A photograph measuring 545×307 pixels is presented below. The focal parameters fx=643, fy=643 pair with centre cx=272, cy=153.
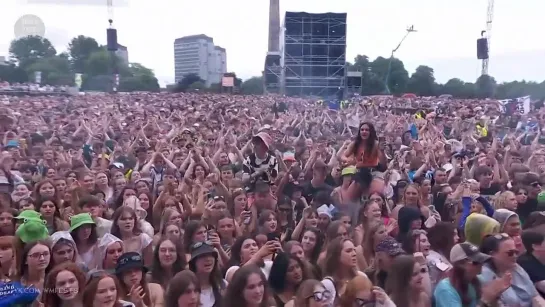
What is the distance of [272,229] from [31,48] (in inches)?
2943

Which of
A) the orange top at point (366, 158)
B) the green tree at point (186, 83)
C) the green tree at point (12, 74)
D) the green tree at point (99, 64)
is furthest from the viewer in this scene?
the green tree at point (99, 64)

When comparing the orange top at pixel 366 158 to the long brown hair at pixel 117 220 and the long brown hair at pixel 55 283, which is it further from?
the long brown hair at pixel 55 283

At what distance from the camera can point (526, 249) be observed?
14.0 feet

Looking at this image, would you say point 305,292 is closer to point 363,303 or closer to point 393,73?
point 363,303

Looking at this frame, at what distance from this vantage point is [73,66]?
235 ft

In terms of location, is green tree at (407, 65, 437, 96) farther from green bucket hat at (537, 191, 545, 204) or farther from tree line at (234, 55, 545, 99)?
green bucket hat at (537, 191, 545, 204)

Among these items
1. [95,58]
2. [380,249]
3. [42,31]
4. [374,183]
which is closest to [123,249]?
[380,249]

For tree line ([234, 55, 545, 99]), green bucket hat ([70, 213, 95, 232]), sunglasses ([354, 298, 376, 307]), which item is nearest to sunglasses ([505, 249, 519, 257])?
sunglasses ([354, 298, 376, 307])

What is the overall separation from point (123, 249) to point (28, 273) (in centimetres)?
73

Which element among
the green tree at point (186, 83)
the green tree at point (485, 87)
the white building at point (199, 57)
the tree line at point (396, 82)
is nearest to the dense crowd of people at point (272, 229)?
the green tree at point (485, 87)

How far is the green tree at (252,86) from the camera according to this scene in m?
58.3

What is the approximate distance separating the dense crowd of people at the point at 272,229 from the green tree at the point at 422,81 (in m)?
51.3

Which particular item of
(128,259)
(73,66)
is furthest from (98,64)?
(128,259)

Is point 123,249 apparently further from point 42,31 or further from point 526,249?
point 42,31
